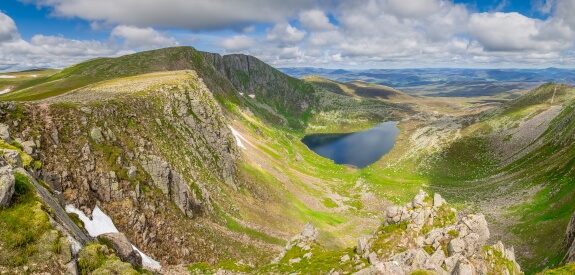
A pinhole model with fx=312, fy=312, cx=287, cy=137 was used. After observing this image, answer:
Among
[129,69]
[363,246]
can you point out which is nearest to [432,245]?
[363,246]

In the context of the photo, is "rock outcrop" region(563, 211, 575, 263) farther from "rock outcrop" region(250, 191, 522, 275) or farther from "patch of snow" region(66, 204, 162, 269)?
"patch of snow" region(66, 204, 162, 269)

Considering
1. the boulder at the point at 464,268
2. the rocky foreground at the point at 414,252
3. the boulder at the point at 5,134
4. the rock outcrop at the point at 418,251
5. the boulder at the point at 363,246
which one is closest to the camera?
the boulder at the point at 464,268

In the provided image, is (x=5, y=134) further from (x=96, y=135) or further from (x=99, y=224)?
(x=96, y=135)

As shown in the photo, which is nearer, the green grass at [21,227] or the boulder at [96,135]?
the green grass at [21,227]

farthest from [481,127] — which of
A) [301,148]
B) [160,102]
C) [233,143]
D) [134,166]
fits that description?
[134,166]

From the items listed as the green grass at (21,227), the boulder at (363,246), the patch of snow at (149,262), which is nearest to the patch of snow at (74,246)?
the green grass at (21,227)

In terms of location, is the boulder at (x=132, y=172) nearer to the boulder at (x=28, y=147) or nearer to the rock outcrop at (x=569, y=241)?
the boulder at (x=28, y=147)

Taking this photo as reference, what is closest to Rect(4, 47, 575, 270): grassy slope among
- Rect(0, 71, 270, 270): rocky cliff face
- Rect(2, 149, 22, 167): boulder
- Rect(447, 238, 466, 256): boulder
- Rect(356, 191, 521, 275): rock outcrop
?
Rect(0, 71, 270, 270): rocky cliff face
